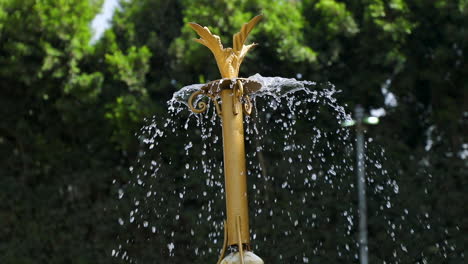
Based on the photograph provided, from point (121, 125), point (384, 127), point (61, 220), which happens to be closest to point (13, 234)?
point (61, 220)

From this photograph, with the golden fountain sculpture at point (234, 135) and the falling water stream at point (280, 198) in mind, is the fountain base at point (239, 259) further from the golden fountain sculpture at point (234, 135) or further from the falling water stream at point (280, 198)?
the falling water stream at point (280, 198)

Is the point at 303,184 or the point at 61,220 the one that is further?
the point at 61,220

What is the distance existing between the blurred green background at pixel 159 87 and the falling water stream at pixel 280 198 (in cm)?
27

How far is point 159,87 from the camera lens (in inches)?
561

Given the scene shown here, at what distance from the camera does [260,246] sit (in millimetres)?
11648

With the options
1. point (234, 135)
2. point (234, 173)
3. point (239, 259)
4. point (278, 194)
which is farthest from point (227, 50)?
point (278, 194)

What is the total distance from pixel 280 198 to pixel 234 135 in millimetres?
7426

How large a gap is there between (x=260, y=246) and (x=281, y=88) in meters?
6.19

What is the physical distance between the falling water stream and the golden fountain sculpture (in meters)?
6.29

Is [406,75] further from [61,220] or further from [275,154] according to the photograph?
[61,220]

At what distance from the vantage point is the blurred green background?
13.0 m

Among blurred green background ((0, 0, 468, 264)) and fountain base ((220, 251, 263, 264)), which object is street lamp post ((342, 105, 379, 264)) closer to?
blurred green background ((0, 0, 468, 264))

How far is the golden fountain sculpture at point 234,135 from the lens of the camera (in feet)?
15.5

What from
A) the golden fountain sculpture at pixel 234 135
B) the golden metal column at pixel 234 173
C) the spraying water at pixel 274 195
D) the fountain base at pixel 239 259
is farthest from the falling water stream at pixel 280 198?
the fountain base at pixel 239 259
